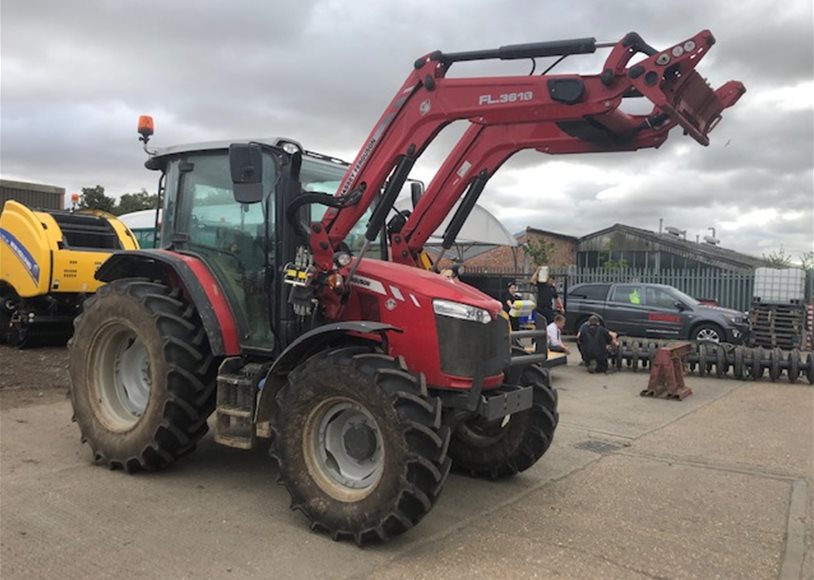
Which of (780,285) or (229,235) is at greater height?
(780,285)

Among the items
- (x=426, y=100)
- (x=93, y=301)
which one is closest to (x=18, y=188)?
(x=93, y=301)

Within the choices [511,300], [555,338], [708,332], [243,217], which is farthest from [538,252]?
[243,217]

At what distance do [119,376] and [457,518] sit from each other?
308cm

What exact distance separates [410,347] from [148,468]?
7.58 ft

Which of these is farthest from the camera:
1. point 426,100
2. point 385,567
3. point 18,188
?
point 18,188

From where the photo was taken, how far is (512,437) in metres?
5.17

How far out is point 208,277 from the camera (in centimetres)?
506

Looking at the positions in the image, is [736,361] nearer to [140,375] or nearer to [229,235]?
[229,235]

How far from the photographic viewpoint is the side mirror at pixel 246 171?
436 centimetres

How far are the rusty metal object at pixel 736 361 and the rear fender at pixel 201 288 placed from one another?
7.98m

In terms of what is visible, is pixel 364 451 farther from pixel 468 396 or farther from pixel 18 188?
pixel 18 188

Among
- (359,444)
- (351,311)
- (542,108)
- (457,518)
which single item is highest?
(542,108)

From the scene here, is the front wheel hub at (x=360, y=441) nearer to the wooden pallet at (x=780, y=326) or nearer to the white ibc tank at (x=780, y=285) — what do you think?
the wooden pallet at (x=780, y=326)

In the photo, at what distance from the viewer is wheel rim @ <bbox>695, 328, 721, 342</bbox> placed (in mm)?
14945
